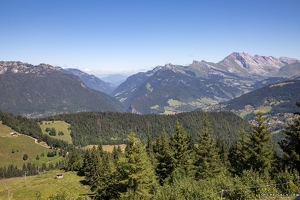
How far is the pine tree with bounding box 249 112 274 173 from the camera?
3672cm

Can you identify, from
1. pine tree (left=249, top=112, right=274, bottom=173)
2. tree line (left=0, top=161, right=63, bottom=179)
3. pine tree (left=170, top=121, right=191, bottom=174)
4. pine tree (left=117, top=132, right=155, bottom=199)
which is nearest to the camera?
pine tree (left=117, top=132, right=155, bottom=199)

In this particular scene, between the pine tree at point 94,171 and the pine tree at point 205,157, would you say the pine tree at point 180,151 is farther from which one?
the pine tree at point 94,171

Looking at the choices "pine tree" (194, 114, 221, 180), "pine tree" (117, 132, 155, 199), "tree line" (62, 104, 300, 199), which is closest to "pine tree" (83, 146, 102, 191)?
"tree line" (62, 104, 300, 199)

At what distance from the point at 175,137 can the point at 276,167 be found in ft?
63.0

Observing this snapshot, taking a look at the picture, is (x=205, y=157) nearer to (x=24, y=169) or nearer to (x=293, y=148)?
(x=293, y=148)

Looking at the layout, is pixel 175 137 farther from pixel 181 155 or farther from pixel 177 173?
pixel 177 173

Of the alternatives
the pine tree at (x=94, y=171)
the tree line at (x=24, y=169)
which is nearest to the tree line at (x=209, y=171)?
the pine tree at (x=94, y=171)

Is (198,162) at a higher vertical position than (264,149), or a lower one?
lower

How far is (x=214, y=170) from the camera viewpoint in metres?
47.5

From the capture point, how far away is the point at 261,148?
36.8 m

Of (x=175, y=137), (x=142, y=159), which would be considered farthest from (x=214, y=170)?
(x=142, y=159)

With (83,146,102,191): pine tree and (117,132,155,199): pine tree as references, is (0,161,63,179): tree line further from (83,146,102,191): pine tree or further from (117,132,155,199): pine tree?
(117,132,155,199): pine tree

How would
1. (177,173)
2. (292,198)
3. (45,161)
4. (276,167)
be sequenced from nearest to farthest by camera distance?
(292,198), (276,167), (177,173), (45,161)

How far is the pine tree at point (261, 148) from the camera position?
3672 cm
